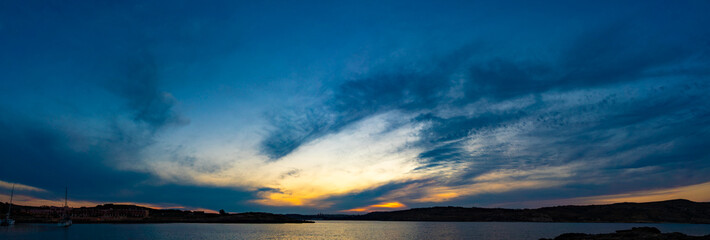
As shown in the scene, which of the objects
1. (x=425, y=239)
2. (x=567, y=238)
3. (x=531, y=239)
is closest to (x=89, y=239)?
(x=425, y=239)

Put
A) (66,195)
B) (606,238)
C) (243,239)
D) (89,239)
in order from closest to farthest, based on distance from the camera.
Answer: (606,238) < (89,239) < (243,239) < (66,195)

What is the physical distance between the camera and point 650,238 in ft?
197

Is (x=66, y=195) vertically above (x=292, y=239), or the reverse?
(x=66, y=195)

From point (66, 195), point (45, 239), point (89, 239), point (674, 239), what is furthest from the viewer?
point (66, 195)

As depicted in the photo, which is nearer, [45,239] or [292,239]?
[45,239]

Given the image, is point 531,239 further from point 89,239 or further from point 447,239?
point 89,239

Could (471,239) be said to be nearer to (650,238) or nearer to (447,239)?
(447,239)

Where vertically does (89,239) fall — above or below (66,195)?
below

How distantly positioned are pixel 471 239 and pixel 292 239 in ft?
179

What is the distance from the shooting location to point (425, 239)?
10956 centimetres

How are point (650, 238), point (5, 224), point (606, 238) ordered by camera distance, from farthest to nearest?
point (5, 224), point (606, 238), point (650, 238)

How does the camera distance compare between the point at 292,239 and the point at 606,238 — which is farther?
the point at 292,239

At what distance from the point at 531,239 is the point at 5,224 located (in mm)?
216653

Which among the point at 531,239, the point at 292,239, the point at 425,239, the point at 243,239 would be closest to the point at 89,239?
the point at 243,239
